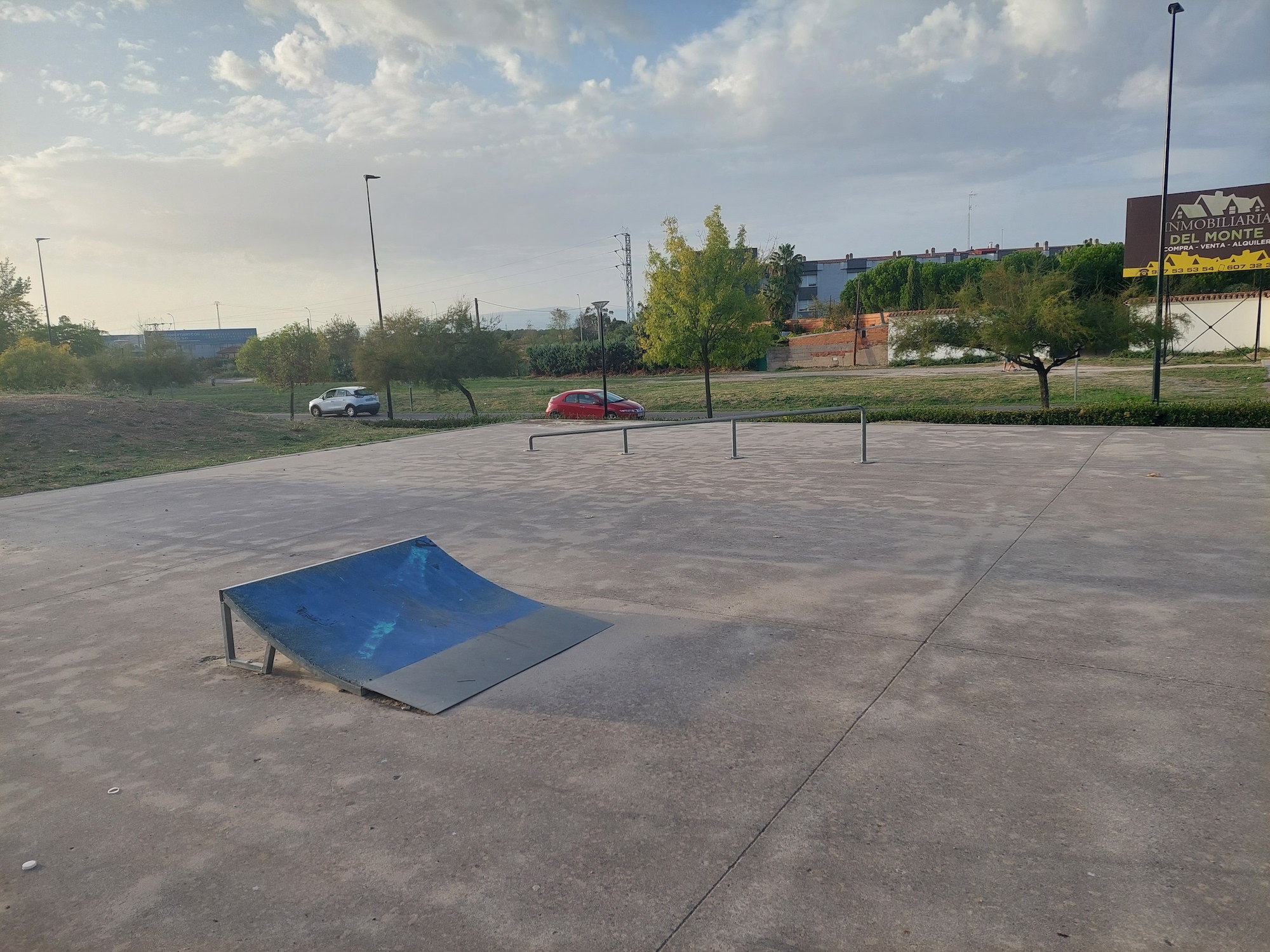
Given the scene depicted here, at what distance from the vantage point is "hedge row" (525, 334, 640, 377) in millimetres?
62812

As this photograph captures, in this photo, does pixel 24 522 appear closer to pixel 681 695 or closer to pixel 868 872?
pixel 681 695

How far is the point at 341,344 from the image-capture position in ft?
239

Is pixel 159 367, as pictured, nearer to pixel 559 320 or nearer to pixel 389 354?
pixel 389 354

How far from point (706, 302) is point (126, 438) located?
58.4 ft

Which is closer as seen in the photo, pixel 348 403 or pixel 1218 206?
pixel 1218 206

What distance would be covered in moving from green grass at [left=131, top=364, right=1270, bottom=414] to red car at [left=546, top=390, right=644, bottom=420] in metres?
5.34

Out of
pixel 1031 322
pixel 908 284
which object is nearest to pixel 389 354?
pixel 1031 322

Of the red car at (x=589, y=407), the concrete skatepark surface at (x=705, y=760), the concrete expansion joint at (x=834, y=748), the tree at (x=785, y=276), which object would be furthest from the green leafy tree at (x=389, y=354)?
the tree at (x=785, y=276)

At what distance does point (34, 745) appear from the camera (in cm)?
471

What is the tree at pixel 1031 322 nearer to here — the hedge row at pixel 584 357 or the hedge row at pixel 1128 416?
the hedge row at pixel 1128 416

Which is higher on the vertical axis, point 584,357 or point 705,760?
point 584,357

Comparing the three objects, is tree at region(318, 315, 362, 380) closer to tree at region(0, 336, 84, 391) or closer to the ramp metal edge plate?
tree at region(0, 336, 84, 391)

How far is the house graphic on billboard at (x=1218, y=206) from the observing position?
33.4 metres

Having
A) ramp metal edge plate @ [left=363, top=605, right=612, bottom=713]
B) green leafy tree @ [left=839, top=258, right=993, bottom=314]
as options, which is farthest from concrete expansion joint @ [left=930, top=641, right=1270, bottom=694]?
green leafy tree @ [left=839, top=258, right=993, bottom=314]
